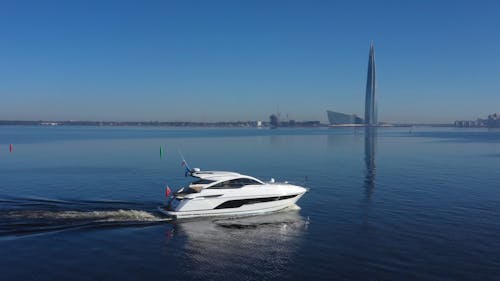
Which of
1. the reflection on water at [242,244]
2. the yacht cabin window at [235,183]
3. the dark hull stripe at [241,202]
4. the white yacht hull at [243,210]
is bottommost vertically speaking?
the reflection on water at [242,244]

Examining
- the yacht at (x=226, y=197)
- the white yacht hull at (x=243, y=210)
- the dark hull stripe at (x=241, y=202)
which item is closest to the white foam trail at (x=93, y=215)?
the white yacht hull at (x=243, y=210)

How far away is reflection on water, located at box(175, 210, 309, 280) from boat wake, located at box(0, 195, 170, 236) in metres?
3.39

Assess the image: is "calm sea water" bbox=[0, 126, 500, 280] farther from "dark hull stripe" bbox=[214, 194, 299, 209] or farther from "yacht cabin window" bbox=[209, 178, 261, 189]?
"yacht cabin window" bbox=[209, 178, 261, 189]

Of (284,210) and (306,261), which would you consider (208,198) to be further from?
(306,261)

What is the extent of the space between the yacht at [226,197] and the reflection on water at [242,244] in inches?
31.7

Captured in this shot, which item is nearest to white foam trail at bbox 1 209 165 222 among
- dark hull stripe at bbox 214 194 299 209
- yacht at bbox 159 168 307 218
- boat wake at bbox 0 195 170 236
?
boat wake at bbox 0 195 170 236

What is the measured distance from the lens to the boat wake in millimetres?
23062

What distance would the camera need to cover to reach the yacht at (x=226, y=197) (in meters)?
26.1

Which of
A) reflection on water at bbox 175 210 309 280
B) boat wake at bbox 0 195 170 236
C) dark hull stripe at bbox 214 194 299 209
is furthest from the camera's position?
dark hull stripe at bbox 214 194 299 209

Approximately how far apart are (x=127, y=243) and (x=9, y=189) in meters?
21.3

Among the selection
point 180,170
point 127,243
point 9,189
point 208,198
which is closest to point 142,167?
point 180,170

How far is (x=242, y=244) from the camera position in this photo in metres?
21.4

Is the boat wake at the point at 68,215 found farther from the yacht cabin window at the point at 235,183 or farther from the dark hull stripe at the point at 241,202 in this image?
the yacht cabin window at the point at 235,183

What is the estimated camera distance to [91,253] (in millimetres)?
19562
